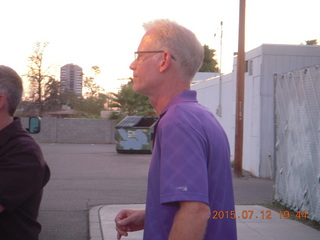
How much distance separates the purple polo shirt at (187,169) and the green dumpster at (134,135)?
21.2 meters

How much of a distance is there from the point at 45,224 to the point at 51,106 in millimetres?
38175

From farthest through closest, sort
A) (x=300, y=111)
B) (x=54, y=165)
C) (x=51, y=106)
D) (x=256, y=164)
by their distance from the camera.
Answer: (x=51, y=106) → (x=54, y=165) → (x=256, y=164) → (x=300, y=111)

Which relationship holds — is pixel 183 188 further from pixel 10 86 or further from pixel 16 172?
pixel 10 86

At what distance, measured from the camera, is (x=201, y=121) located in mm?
2102

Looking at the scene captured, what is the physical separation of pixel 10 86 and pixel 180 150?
4.26 ft

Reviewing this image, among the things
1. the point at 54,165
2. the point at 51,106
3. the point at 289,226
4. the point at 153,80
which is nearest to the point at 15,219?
the point at 153,80

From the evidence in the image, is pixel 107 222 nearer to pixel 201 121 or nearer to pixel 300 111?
pixel 300 111

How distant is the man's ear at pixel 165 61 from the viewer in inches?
91.0

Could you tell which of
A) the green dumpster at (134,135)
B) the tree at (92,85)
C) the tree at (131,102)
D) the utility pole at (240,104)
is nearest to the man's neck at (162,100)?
the utility pole at (240,104)

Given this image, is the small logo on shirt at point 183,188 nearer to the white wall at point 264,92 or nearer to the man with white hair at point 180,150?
the man with white hair at point 180,150

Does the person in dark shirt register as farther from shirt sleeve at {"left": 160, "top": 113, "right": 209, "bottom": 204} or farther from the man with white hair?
shirt sleeve at {"left": 160, "top": 113, "right": 209, "bottom": 204}

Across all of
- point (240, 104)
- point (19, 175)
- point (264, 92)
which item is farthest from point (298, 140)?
point (19, 175)

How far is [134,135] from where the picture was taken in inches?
937

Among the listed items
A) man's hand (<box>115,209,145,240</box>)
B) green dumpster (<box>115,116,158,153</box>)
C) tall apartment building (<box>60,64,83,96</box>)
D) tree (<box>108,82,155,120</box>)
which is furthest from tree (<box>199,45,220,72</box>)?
man's hand (<box>115,209,145,240</box>)
